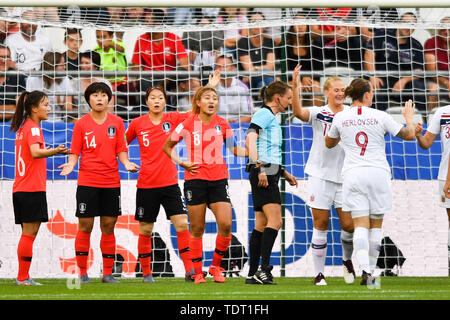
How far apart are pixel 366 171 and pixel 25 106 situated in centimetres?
356

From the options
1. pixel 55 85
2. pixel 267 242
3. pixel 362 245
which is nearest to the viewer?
pixel 362 245

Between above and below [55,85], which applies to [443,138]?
below

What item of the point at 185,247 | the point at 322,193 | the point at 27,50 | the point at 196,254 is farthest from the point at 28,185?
the point at 27,50

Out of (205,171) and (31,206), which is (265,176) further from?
(31,206)

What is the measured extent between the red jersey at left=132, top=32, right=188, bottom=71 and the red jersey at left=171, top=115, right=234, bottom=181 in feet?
10.3

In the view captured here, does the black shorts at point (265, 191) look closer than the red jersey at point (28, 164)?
Yes

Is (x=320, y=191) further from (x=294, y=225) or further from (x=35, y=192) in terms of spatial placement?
(x=35, y=192)

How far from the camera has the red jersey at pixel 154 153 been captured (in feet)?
25.9

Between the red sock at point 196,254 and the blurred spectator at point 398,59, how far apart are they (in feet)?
13.9

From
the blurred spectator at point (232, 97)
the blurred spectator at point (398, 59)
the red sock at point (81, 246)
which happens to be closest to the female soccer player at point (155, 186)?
the red sock at point (81, 246)

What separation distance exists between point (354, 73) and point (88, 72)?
12.1 feet

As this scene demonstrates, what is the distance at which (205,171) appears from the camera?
296 inches

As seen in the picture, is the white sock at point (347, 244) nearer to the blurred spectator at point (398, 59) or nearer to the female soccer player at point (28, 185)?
the female soccer player at point (28, 185)

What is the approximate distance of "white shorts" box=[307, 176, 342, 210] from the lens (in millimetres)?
7543
